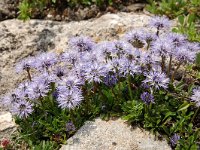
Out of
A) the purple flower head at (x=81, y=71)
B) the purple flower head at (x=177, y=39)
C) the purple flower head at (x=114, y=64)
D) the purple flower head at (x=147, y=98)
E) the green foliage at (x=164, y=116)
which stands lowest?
the green foliage at (x=164, y=116)

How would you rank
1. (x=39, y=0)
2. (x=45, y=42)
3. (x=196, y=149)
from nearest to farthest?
(x=196, y=149) < (x=45, y=42) < (x=39, y=0)

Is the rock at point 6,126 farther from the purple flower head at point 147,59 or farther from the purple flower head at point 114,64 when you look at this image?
the purple flower head at point 147,59

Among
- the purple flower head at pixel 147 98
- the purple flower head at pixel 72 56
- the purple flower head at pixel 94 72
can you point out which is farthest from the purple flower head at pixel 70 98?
the purple flower head at pixel 147 98

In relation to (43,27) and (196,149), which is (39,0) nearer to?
(43,27)

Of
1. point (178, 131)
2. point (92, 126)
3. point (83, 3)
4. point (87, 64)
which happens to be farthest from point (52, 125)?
point (83, 3)

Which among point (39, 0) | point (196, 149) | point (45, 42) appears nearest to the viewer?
point (196, 149)

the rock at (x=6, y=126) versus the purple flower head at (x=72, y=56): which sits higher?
the purple flower head at (x=72, y=56)
